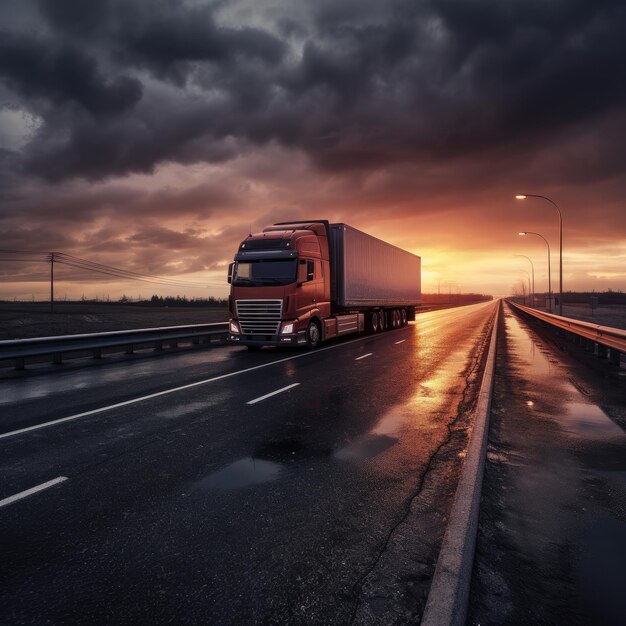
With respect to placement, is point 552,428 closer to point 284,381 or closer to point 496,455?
point 496,455

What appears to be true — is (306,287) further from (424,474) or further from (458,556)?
(458,556)

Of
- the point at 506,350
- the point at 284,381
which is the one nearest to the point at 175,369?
the point at 284,381

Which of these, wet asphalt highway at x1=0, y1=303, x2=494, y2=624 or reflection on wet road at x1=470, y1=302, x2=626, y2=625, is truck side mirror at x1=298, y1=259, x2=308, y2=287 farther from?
reflection on wet road at x1=470, y1=302, x2=626, y2=625

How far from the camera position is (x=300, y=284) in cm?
1509

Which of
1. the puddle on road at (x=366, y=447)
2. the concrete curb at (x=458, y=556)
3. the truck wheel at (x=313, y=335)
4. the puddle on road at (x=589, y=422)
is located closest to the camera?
the concrete curb at (x=458, y=556)

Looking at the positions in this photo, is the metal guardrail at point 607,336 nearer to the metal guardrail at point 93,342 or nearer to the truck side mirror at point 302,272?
the truck side mirror at point 302,272

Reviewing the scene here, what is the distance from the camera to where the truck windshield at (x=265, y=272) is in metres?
14.8

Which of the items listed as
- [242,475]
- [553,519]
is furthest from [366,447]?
[553,519]

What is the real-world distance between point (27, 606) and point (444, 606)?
235 cm

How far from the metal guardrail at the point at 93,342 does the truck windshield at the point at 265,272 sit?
3.60 m

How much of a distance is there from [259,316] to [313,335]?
234 cm

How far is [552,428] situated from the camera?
20.7ft

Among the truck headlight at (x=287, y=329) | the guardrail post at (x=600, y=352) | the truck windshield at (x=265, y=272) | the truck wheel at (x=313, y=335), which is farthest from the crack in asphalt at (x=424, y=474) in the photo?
the truck windshield at (x=265, y=272)

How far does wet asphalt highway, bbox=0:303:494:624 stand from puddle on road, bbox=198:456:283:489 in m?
0.02
